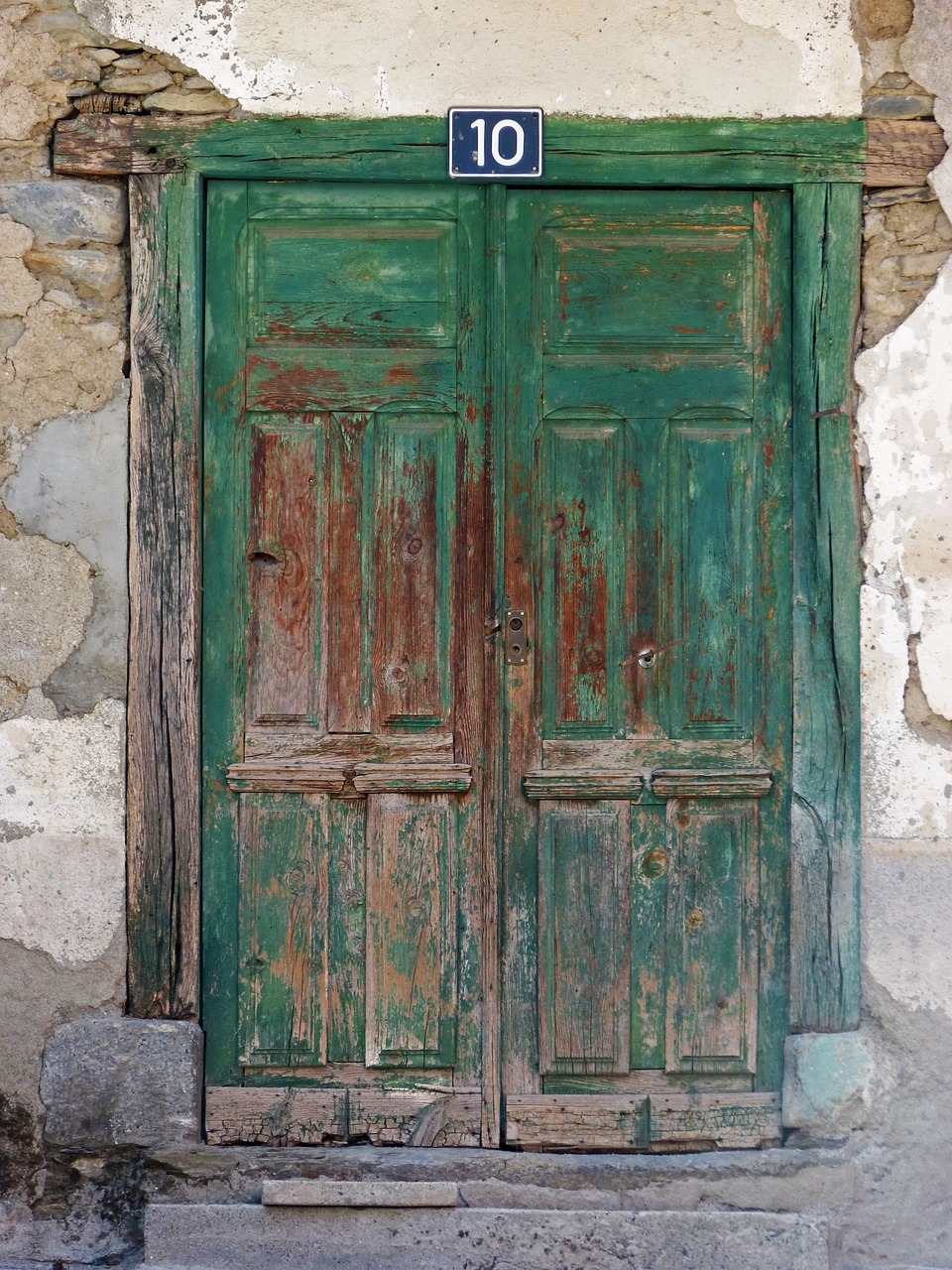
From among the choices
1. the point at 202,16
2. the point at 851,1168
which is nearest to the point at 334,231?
the point at 202,16

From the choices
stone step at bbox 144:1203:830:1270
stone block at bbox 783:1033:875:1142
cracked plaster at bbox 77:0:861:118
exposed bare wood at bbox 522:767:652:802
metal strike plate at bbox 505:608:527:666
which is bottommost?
stone step at bbox 144:1203:830:1270

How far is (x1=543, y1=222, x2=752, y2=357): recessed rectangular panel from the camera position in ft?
10.6

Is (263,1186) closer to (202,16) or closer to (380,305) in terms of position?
(380,305)

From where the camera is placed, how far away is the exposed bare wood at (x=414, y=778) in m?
3.21

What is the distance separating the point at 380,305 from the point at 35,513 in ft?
3.60

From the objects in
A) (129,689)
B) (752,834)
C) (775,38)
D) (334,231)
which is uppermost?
(775,38)

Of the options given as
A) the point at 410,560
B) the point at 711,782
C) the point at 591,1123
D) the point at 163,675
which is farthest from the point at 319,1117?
the point at 410,560

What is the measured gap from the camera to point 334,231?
3.23 meters

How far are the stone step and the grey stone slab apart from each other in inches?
1.0

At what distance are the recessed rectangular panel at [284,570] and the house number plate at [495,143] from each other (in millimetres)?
810

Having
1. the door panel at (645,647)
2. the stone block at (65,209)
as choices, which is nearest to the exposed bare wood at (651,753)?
the door panel at (645,647)

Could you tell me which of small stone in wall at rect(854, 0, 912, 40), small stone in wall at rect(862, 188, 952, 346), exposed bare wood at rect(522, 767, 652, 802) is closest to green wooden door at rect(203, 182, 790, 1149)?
exposed bare wood at rect(522, 767, 652, 802)

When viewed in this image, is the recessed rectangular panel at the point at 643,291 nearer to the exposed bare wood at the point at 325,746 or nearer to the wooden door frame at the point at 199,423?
the wooden door frame at the point at 199,423

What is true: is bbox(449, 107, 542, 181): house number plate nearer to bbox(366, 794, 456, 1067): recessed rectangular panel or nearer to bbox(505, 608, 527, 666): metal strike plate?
bbox(505, 608, 527, 666): metal strike plate
